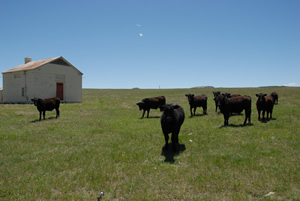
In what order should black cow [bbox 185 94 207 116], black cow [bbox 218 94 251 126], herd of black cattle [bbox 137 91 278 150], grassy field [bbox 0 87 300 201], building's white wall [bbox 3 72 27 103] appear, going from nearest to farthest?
Result: 1. grassy field [bbox 0 87 300 201]
2. herd of black cattle [bbox 137 91 278 150]
3. black cow [bbox 218 94 251 126]
4. black cow [bbox 185 94 207 116]
5. building's white wall [bbox 3 72 27 103]

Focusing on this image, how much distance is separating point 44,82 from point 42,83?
0.31 m

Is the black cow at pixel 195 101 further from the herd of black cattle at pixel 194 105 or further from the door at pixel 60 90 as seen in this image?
the door at pixel 60 90

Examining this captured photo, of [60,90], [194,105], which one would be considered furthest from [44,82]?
[194,105]

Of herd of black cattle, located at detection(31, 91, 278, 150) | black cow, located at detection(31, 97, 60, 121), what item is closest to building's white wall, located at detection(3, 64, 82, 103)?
black cow, located at detection(31, 97, 60, 121)

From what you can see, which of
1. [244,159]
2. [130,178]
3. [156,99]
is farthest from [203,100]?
[130,178]

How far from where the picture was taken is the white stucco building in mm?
30422

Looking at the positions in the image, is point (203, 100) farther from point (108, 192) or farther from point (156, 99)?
point (108, 192)

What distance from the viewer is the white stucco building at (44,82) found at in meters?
30.4

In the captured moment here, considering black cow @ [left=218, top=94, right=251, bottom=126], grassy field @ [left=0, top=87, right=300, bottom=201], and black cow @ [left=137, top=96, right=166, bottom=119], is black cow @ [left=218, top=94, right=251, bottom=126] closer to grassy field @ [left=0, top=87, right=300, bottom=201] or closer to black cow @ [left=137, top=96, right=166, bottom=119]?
grassy field @ [left=0, top=87, right=300, bottom=201]

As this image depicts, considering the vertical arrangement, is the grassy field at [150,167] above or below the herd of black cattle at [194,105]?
below

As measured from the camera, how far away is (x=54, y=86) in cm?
3234

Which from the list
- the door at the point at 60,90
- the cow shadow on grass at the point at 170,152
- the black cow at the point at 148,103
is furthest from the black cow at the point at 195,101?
the door at the point at 60,90

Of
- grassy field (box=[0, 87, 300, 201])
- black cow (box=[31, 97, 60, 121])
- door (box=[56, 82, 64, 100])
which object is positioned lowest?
grassy field (box=[0, 87, 300, 201])

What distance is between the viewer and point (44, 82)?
31125 mm
